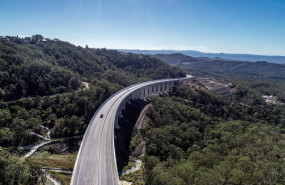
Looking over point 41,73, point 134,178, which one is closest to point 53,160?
point 134,178

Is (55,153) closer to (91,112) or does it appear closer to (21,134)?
(21,134)

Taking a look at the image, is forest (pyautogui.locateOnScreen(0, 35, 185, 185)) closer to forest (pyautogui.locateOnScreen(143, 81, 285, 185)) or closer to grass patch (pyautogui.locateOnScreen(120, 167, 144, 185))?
grass patch (pyautogui.locateOnScreen(120, 167, 144, 185))

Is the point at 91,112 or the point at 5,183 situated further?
the point at 91,112

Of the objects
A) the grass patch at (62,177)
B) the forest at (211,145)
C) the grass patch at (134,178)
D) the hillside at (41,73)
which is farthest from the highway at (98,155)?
the hillside at (41,73)

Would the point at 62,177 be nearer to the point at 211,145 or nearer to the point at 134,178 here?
the point at 134,178

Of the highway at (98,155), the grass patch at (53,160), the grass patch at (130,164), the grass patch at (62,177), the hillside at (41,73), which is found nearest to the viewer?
the highway at (98,155)

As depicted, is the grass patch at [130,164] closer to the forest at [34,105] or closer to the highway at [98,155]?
the highway at [98,155]

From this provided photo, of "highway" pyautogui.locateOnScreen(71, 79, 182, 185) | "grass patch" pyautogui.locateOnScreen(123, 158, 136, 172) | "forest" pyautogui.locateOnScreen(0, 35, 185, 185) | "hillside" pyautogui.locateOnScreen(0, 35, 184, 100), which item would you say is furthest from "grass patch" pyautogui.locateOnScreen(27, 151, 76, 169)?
"hillside" pyautogui.locateOnScreen(0, 35, 184, 100)

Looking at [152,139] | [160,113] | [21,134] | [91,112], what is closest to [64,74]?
[91,112]
